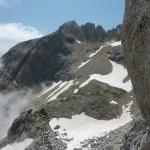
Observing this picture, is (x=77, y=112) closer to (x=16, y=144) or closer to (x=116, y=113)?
(x=116, y=113)

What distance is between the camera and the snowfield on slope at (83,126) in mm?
59000

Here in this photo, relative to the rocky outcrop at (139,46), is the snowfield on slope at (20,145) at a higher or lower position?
lower

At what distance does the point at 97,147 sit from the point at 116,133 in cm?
582

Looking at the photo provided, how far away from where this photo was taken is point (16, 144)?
6581 cm


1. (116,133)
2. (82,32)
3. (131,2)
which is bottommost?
(116,133)

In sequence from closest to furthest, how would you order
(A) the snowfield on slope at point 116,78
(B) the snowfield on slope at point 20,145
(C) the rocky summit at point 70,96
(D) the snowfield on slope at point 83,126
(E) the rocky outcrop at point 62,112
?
(C) the rocky summit at point 70,96, (D) the snowfield on slope at point 83,126, (B) the snowfield on slope at point 20,145, (E) the rocky outcrop at point 62,112, (A) the snowfield on slope at point 116,78

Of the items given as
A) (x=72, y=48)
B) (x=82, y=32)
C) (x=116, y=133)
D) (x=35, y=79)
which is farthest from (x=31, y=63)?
(x=116, y=133)

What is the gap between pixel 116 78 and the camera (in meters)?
101

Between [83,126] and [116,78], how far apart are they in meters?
35.8

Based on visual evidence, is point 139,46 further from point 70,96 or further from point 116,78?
point 116,78

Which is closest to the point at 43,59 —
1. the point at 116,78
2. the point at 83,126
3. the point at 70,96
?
the point at 116,78

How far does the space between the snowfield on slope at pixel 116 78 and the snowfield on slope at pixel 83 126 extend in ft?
56.9

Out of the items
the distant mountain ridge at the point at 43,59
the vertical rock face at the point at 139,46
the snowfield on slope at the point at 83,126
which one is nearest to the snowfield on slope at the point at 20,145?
the snowfield on slope at the point at 83,126

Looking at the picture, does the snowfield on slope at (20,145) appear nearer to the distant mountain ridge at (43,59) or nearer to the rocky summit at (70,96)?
the rocky summit at (70,96)
